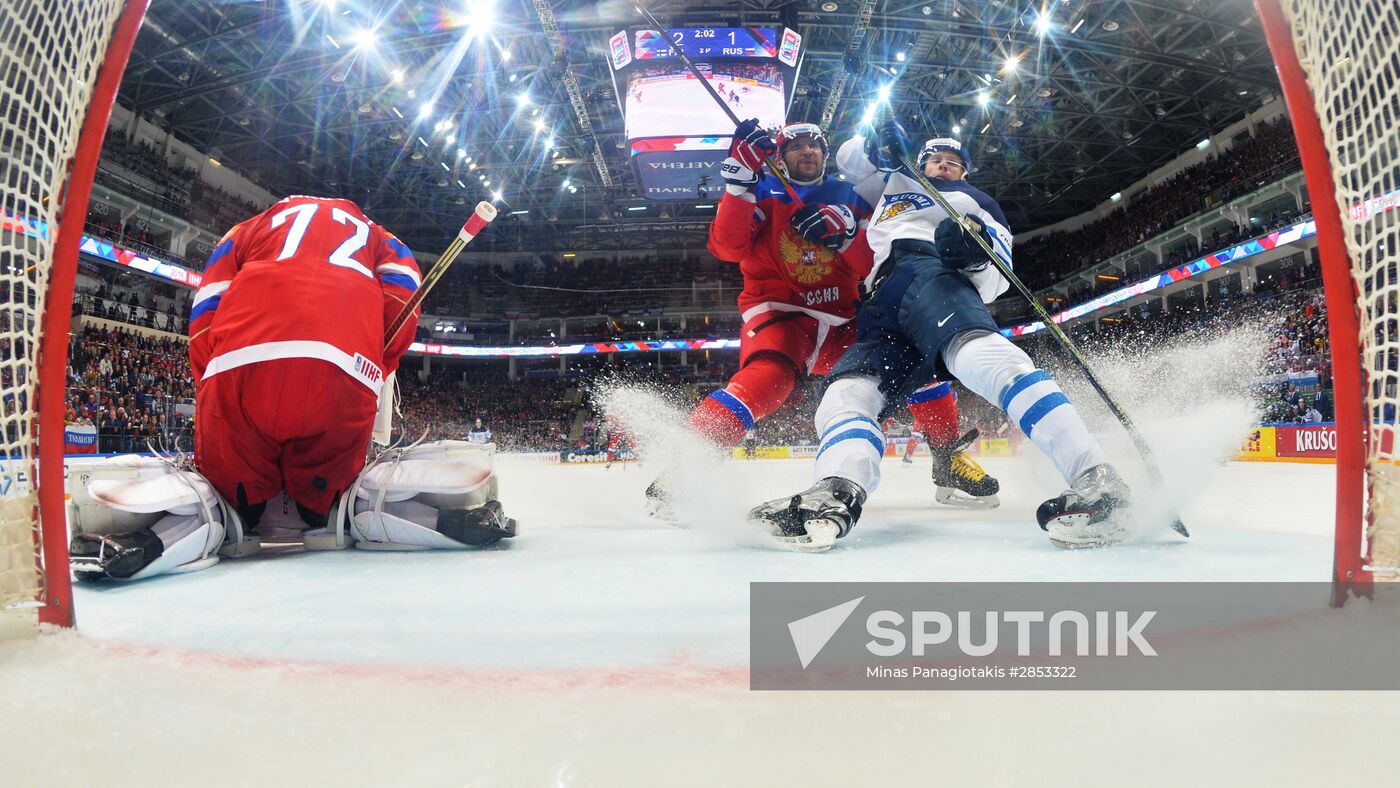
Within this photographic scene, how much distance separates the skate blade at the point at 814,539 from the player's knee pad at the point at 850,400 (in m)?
0.45

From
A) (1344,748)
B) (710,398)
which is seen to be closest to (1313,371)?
(710,398)

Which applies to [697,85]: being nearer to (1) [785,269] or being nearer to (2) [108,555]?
(1) [785,269]

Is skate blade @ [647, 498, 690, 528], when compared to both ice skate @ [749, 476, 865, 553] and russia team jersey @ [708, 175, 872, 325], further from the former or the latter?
russia team jersey @ [708, 175, 872, 325]

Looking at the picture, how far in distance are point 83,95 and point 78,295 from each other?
17.9 metres

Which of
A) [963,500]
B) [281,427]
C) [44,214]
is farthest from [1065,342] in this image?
[44,214]

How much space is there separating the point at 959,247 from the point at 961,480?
1474 mm

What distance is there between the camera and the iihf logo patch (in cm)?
255

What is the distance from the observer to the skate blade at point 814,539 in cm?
192

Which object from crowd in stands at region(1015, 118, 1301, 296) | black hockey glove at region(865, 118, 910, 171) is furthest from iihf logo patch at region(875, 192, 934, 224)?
crowd in stands at region(1015, 118, 1301, 296)

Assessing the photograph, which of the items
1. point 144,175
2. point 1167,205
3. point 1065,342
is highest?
point 1167,205

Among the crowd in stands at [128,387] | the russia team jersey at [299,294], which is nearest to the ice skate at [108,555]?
the russia team jersey at [299,294]

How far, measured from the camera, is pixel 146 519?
161 cm

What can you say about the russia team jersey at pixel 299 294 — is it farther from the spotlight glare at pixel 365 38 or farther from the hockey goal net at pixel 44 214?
the spotlight glare at pixel 365 38

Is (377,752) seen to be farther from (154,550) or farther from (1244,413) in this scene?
(1244,413)
